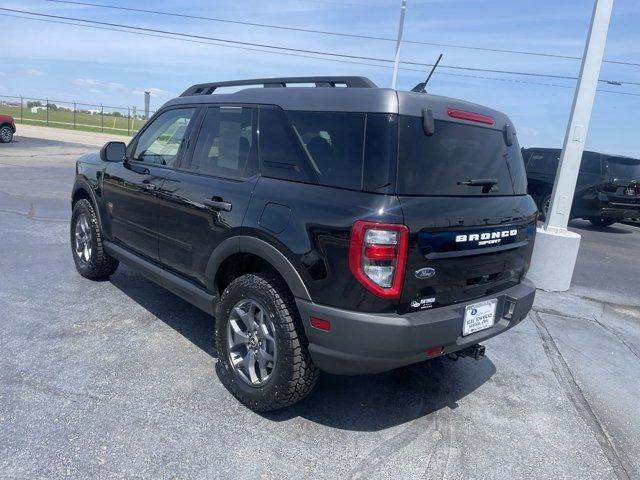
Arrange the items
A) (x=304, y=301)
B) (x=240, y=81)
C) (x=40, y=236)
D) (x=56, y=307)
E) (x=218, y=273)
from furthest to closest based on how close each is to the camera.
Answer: (x=40, y=236) < (x=56, y=307) < (x=240, y=81) < (x=218, y=273) < (x=304, y=301)

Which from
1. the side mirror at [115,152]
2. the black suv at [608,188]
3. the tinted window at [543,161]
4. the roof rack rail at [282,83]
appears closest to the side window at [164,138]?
the side mirror at [115,152]

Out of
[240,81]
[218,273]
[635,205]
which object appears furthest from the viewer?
[635,205]

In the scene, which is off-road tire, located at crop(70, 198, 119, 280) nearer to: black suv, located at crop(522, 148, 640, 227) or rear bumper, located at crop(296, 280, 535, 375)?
rear bumper, located at crop(296, 280, 535, 375)

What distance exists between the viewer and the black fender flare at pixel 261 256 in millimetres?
2875

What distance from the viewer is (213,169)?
366 centimetres

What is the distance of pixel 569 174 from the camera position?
6.35 metres

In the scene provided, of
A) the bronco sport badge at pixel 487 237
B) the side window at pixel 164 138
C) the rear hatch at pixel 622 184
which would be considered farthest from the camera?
the rear hatch at pixel 622 184

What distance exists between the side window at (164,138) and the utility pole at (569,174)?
4462mm

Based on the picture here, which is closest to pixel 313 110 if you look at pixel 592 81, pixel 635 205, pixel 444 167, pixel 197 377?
pixel 444 167

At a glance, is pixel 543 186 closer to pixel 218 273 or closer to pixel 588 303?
pixel 588 303

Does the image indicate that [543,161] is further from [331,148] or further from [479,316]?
[331,148]

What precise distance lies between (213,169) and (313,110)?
0.93 metres

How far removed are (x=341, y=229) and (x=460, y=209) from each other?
721 millimetres

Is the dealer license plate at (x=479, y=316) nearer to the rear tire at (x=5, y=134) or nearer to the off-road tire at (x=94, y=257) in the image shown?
the off-road tire at (x=94, y=257)
